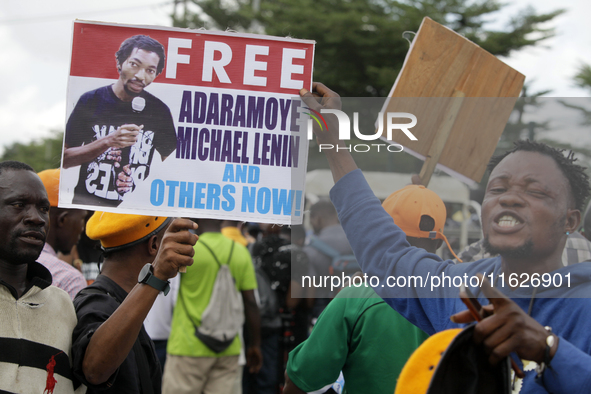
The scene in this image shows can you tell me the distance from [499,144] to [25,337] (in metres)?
1.77

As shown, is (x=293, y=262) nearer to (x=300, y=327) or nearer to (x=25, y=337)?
(x=25, y=337)

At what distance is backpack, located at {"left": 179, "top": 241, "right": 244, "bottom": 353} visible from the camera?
4762mm

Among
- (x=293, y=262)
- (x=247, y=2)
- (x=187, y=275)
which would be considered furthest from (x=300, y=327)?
(x=247, y=2)

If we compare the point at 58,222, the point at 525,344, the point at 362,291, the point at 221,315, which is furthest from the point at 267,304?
the point at 525,344

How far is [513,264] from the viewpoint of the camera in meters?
1.80

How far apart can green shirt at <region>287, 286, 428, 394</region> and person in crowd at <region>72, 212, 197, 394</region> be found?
0.67 m

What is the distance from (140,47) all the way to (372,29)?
47.2 ft

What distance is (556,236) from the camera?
174 cm

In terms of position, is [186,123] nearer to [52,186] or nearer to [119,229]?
[119,229]

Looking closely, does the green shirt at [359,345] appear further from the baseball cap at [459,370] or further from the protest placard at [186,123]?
the baseball cap at [459,370]

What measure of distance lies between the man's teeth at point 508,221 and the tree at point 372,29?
516 inches

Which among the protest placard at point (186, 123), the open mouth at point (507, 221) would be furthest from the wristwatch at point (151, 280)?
the open mouth at point (507, 221)

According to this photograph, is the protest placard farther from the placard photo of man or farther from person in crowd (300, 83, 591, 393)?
person in crowd (300, 83, 591, 393)

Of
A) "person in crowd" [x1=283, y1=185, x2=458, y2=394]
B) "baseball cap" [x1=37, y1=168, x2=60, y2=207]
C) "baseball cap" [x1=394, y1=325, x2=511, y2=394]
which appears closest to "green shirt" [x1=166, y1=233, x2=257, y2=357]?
"baseball cap" [x1=37, y1=168, x2=60, y2=207]
